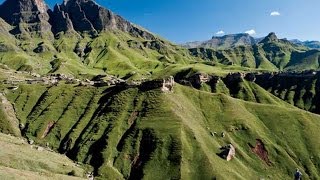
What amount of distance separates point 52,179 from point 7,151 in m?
41.8

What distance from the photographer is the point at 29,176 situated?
138 meters

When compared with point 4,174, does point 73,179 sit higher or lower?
lower

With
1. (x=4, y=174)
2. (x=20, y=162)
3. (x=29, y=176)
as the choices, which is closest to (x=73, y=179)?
(x=20, y=162)

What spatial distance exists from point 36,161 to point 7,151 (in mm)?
13746

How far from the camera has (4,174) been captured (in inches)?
4988

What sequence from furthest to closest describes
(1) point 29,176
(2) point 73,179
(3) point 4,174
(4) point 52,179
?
(2) point 73,179, (4) point 52,179, (1) point 29,176, (3) point 4,174

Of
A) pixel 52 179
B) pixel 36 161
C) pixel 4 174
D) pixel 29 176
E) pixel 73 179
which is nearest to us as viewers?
pixel 4 174

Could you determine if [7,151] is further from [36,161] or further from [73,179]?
[73,179]

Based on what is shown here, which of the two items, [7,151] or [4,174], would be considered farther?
[7,151]

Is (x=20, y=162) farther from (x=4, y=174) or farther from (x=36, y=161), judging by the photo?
(x=4, y=174)

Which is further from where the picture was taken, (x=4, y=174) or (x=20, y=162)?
(x=20, y=162)

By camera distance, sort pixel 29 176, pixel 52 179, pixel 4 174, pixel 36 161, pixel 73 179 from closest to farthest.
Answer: pixel 4 174
pixel 29 176
pixel 52 179
pixel 73 179
pixel 36 161

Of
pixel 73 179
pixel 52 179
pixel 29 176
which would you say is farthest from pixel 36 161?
pixel 29 176

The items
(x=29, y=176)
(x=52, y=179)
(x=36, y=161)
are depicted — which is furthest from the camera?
(x=36, y=161)
